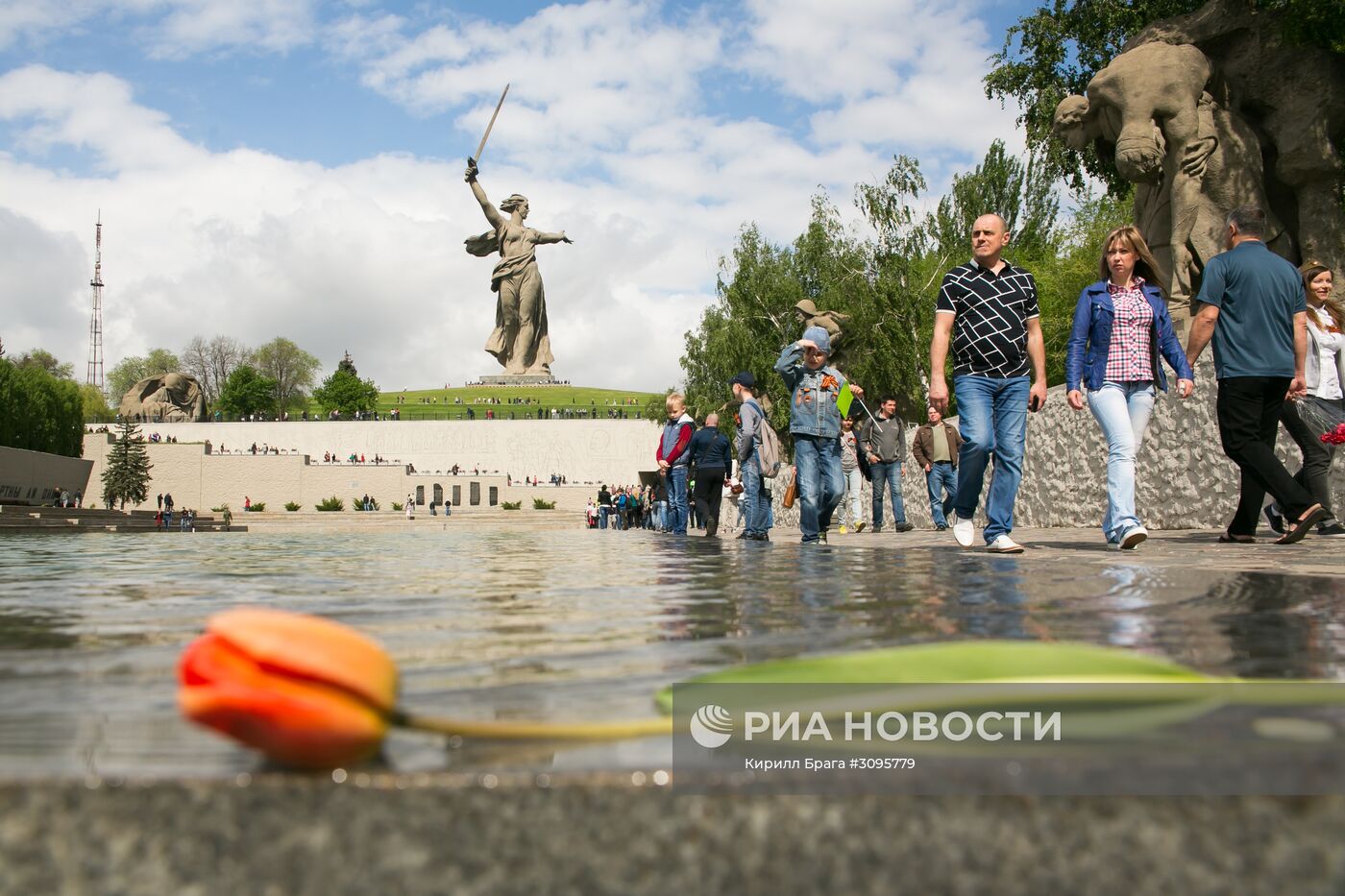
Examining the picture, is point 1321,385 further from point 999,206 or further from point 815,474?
point 999,206

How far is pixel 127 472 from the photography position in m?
52.1

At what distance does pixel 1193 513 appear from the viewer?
32.8 ft

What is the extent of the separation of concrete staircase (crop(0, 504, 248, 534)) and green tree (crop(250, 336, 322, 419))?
194 feet

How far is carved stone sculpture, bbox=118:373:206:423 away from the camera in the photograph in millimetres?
73125

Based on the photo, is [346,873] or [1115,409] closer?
[346,873]

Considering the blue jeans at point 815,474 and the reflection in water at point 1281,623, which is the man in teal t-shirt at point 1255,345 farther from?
the blue jeans at point 815,474

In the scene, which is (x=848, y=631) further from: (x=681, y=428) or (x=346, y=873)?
(x=681, y=428)

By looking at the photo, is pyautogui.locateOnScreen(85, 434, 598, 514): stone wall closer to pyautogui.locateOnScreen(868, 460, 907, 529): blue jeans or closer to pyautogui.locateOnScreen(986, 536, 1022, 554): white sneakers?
pyautogui.locateOnScreen(868, 460, 907, 529): blue jeans

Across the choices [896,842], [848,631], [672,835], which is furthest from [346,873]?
[848,631]

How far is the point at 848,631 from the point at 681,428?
36.8ft

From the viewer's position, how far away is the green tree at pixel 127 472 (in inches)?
2036

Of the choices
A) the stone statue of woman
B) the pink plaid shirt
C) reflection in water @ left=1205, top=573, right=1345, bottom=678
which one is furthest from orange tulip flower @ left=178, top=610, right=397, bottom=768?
the stone statue of woman

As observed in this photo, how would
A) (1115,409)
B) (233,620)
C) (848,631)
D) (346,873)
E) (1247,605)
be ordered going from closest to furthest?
(346,873) → (233,620) → (848,631) → (1247,605) → (1115,409)

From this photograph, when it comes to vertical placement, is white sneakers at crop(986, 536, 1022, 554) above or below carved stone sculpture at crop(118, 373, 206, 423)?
below
